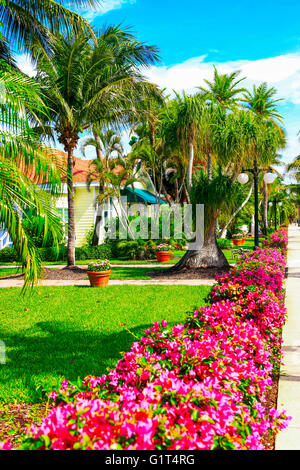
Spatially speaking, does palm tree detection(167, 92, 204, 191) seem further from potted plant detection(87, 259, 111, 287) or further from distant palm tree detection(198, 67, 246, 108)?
distant palm tree detection(198, 67, 246, 108)

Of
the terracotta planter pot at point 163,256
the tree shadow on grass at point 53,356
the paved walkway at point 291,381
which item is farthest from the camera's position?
the terracotta planter pot at point 163,256

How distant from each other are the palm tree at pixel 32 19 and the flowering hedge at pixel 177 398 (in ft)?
29.8

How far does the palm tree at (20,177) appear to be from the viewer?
439 cm

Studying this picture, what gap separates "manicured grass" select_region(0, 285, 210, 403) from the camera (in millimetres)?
4352

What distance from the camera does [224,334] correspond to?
10.7 ft

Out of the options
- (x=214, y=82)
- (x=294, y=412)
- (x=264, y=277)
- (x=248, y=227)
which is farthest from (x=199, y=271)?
(x=248, y=227)

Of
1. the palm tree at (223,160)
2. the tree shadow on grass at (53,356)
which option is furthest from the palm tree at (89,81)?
the tree shadow on grass at (53,356)

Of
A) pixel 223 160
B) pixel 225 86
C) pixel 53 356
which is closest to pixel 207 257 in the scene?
pixel 223 160

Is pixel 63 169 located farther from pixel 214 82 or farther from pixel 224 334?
pixel 214 82

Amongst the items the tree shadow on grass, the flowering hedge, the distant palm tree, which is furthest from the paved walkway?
the distant palm tree

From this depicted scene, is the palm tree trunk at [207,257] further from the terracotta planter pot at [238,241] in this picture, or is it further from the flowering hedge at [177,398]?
the terracotta planter pot at [238,241]

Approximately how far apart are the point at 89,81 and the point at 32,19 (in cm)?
409

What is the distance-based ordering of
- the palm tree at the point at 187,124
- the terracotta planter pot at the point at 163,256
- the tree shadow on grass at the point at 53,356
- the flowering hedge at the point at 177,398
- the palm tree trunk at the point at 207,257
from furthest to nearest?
the terracotta planter pot at the point at 163,256
the palm tree trunk at the point at 207,257
the palm tree at the point at 187,124
the tree shadow on grass at the point at 53,356
the flowering hedge at the point at 177,398
